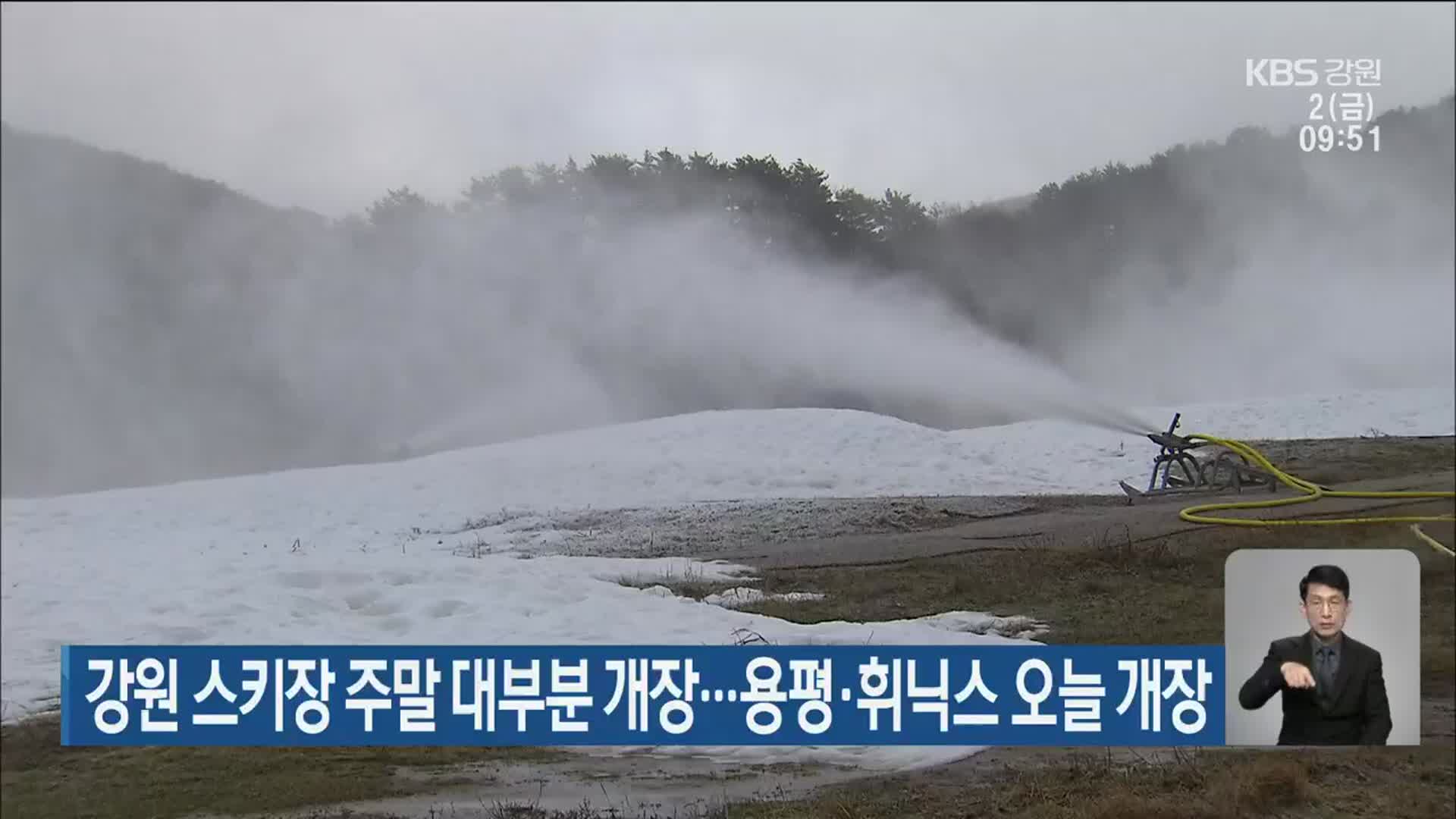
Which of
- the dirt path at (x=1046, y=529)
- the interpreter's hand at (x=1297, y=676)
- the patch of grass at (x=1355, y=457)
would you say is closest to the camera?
the interpreter's hand at (x=1297, y=676)

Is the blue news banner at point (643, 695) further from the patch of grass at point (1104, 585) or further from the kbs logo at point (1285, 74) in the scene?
the kbs logo at point (1285, 74)

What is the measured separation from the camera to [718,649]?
Answer: 142 inches

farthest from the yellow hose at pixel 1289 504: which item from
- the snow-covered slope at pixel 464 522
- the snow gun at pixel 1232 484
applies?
the snow-covered slope at pixel 464 522

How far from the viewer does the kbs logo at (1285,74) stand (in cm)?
411

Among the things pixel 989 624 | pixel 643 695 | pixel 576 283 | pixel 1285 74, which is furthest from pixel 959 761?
pixel 1285 74

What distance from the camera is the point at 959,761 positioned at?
3.45m

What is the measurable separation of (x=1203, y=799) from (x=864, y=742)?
1.03 m

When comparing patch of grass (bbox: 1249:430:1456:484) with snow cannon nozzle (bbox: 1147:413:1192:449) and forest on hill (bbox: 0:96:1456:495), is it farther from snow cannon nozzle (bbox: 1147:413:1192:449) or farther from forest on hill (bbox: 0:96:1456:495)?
forest on hill (bbox: 0:96:1456:495)

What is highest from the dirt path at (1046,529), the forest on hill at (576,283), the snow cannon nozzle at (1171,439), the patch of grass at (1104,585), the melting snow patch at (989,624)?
the forest on hill at (576,283)

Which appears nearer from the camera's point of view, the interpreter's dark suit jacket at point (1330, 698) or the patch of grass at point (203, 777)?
the patch of grass at point (203, 777)

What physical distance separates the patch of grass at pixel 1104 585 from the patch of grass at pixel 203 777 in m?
1.19

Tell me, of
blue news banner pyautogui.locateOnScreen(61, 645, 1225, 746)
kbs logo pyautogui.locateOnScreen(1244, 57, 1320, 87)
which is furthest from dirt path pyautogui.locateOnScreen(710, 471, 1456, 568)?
kbs logo pyautogui.locateOnScreen(1244, 57, 1320, 87)

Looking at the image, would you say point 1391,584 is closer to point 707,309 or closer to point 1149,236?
point 1149,236

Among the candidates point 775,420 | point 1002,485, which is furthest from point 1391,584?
point 775,420
